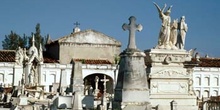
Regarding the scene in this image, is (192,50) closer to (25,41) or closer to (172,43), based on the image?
(172,43)

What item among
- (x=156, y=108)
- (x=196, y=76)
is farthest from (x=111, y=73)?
(x=156, y=108)

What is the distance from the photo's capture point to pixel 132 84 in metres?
13.1

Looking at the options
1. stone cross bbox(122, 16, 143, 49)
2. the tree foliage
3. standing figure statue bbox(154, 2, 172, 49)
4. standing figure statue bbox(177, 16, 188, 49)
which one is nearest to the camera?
stone cross bbox(122, 16, 143, 49)

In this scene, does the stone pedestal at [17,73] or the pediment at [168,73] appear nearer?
the pediment at [168,73]

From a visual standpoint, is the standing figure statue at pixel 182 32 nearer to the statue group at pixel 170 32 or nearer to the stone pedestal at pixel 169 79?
the statue group at pixel 170 32

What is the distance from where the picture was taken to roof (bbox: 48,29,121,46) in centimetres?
5591

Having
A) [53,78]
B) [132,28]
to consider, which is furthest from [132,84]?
[53,78]

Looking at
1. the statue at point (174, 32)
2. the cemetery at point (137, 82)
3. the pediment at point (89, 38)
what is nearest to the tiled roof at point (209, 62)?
the pediment at point (89, 38)

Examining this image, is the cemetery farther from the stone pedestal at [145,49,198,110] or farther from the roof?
the roof

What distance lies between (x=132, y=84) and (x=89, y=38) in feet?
144

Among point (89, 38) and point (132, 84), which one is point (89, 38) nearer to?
point (89, 38)

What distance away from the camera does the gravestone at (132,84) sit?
42.7 feet

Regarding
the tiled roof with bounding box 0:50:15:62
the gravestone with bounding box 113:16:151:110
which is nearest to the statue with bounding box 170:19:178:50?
the gravestone with bounding box 113:16:151:110

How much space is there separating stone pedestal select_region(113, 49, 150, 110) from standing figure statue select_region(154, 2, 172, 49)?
25.6 ft
